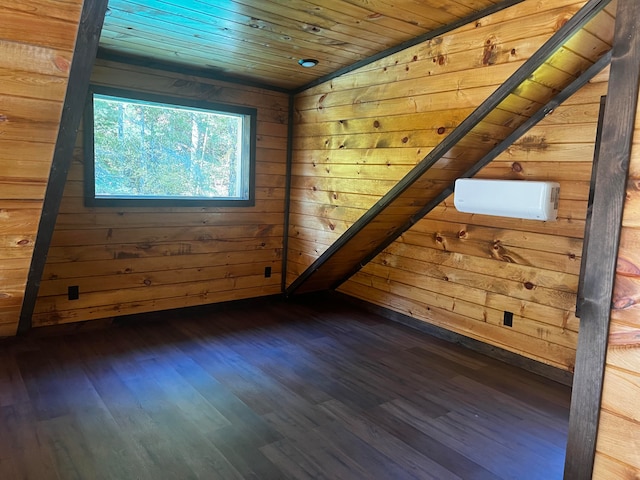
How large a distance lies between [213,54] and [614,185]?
9.25 ft

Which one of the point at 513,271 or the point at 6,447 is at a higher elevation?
the point at 513,271

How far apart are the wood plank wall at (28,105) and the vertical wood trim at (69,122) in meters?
0.02

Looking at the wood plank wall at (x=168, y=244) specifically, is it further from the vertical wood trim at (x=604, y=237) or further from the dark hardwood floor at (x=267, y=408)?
the vertical wood trim at (x=604, y=237)

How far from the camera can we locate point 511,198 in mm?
2709

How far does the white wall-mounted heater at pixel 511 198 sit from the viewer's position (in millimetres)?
2615

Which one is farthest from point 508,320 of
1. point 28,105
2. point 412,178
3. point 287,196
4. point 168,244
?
point 28,105

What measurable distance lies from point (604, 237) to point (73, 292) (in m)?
3.50

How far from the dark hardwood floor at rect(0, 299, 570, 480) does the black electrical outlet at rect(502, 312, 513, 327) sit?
11.6 inches

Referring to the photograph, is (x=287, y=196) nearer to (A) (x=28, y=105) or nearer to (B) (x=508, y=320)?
(B) (x=508, y=320)

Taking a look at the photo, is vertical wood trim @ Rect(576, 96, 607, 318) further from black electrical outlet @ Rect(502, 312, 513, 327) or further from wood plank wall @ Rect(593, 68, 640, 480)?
wood plank wall @ Rect(593, 68, 640, 480)

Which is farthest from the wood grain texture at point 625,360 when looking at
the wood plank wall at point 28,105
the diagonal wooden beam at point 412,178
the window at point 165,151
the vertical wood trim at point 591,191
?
the window at point 165,151

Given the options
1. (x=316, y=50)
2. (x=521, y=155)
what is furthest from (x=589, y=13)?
(x=316, y=50)

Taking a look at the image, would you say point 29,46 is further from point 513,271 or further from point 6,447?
point 513,271

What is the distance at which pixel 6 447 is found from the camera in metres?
1.98
